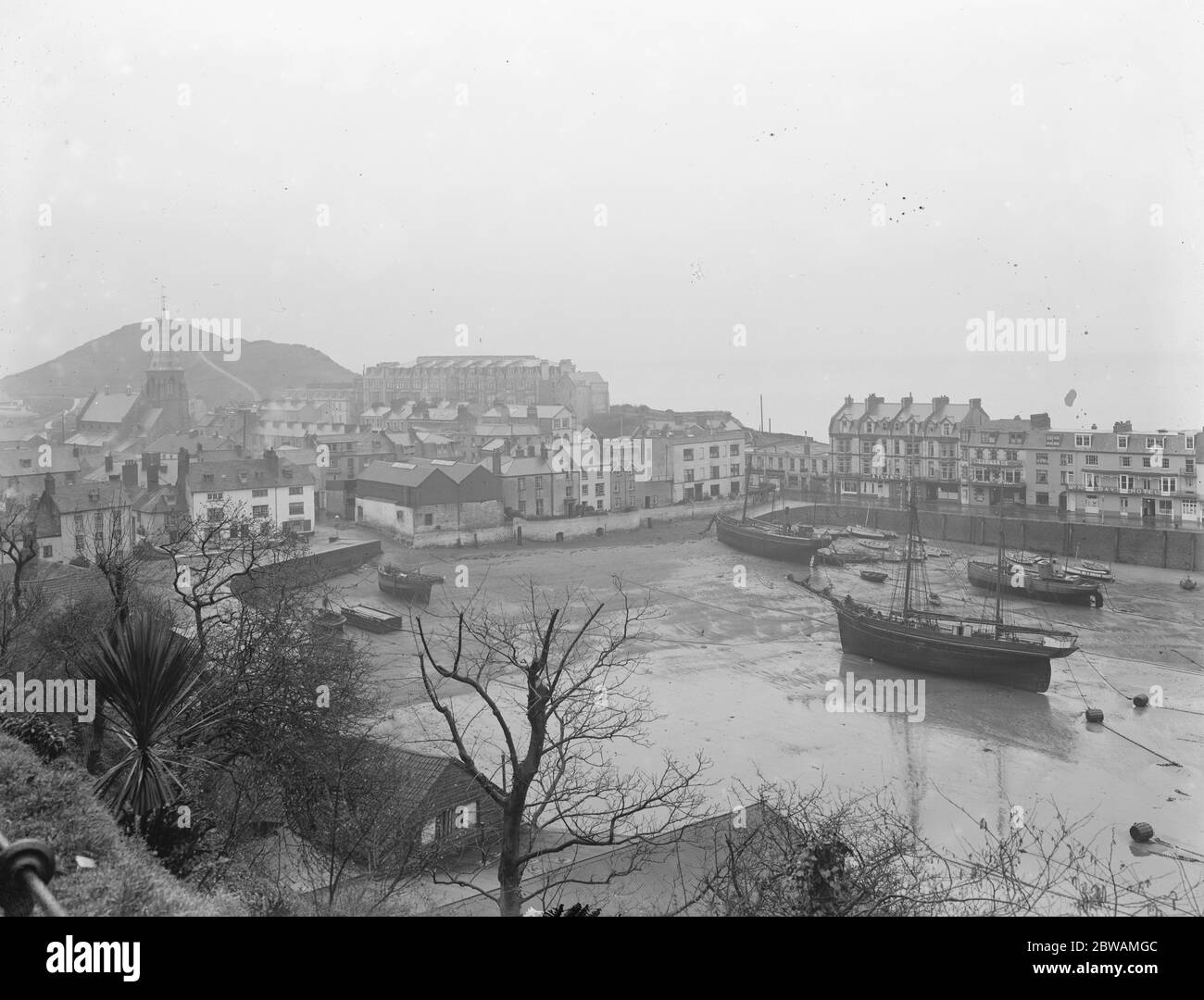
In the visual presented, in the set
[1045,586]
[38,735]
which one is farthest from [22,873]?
Result: [1045,586]

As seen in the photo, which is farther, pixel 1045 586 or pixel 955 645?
pixel 1045 586

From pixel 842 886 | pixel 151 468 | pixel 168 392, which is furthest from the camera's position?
pixel 168 392

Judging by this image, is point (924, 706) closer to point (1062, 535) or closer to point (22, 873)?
point (22, 873)

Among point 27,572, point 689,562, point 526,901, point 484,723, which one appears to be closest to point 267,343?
point 689,562

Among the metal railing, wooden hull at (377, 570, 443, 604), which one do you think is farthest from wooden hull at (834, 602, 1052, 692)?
the metal railing
